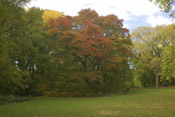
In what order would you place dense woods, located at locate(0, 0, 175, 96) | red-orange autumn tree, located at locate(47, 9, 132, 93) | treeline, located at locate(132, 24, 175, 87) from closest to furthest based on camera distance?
dense woods, located at locate(0, 0, 175, 96), red-orange autumn tree, located at locate(47, 9, 132, 93), treeline, located at locate(132, 24, 175, 87)

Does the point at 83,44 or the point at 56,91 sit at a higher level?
the point at 83,44

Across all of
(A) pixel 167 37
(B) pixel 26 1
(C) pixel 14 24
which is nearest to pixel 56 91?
(C) pixel 14 24

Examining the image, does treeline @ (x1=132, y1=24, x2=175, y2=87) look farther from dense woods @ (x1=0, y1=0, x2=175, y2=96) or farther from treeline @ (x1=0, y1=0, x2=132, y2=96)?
treeline @ (x1=0, y1=0, x2=132, y2=96)

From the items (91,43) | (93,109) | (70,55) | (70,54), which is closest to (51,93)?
(70,55)

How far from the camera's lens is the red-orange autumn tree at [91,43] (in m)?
20.4

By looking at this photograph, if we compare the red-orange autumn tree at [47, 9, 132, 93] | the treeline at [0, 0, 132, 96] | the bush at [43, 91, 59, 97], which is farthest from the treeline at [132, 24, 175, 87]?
the bush at [43, 91, 59, 97]

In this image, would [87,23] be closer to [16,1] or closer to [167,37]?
[16,1]

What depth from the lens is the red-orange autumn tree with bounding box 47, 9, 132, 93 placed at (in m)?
20.4

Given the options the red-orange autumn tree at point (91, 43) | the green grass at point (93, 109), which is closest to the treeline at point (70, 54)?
the red-orange autumn tree at point (91, 43)

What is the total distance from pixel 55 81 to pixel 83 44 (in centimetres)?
717

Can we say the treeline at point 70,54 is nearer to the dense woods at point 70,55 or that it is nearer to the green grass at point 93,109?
the dense woods at point 70,55

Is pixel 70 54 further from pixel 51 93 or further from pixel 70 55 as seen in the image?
pixel 51 93

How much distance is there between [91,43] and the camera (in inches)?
781

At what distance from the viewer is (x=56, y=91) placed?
2245 centimetres
